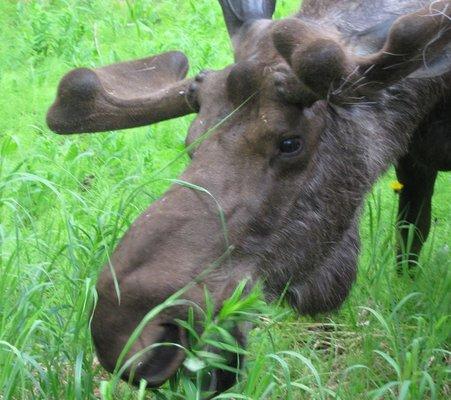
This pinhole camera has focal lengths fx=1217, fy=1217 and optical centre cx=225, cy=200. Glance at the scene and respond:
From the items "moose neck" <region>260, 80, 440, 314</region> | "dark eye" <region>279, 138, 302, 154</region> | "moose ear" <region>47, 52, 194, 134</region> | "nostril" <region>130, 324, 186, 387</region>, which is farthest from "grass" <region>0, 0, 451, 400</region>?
"dark eye" <region>279, 138, 302, 154</region>

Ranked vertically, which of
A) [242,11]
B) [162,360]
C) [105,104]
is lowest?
[162,360]

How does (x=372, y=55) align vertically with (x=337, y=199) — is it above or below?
above

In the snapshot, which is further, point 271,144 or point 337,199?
point 337,199

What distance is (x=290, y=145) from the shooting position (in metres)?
4.93

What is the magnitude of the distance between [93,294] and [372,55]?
55.9 inches

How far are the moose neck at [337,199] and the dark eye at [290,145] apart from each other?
0.11 metres

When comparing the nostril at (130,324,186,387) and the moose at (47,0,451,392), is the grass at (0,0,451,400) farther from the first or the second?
the moose at (47,0,451,392)

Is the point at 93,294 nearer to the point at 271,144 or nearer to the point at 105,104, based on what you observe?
the point at 271,144

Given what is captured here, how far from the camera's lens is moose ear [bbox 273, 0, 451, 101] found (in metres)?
4.56

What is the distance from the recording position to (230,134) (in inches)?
192

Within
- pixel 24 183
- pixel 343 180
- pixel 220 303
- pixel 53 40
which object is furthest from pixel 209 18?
pixel 220 303

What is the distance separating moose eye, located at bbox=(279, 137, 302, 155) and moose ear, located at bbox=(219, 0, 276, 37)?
0.80 metres

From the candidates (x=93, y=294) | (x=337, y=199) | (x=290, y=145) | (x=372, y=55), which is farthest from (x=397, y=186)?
(x=93, y=294)

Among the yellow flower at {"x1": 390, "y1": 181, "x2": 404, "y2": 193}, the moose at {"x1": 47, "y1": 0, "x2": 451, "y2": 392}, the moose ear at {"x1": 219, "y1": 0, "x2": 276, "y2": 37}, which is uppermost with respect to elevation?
the moose ear at {"x1": 219, "y1": 0, "x2": 276, "y2": 37}
